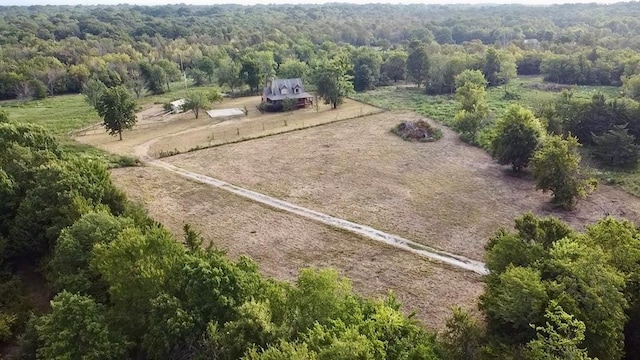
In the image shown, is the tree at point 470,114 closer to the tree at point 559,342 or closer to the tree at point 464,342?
the tree at point 464,342

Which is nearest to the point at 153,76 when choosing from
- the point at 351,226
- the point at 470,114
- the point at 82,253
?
the point at 470,114

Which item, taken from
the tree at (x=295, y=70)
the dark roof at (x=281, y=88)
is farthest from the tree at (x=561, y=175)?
the tree at (x=295, y=70)

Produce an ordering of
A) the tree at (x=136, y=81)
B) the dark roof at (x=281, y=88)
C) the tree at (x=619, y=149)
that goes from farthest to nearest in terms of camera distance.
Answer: the tree at (x=136, y=81) < the dark roof at (x=281, y=88) < the tree at (x=619, y=149)

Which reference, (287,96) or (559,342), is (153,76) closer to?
(287,96)

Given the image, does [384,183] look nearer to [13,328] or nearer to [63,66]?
[13,328]

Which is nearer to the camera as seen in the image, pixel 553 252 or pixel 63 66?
pixel 553 252

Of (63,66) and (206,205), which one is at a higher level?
(63,66)

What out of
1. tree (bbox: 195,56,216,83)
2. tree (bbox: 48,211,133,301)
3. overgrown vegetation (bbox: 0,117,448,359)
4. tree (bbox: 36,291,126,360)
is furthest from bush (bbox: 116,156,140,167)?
tree (bbox: 195,56,216,83)

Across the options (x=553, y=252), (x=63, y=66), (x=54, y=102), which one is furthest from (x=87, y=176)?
(x=63, y=66)
